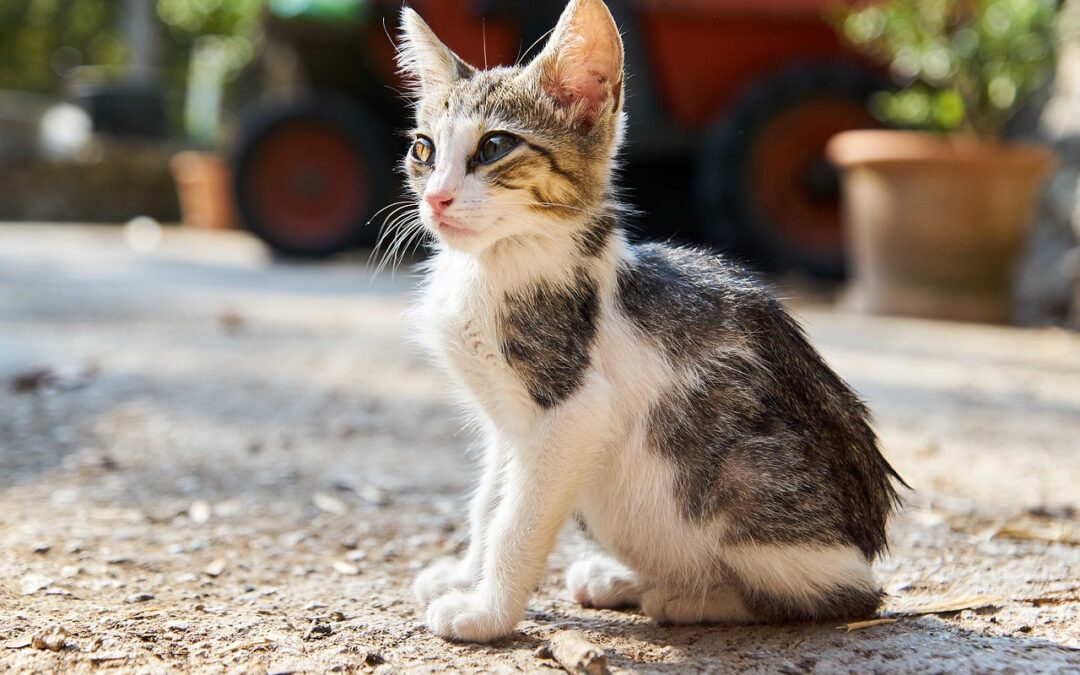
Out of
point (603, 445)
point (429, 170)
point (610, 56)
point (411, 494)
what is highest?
point (610, 56)

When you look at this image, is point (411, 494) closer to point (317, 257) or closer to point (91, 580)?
point (91, 580)

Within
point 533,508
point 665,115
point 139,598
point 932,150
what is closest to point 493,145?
point 533,508

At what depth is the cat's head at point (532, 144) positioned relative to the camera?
1916 mm

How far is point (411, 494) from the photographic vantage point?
2910 mm

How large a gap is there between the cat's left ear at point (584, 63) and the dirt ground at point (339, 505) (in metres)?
1.02

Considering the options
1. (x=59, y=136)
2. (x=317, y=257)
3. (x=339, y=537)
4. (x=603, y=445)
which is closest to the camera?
(x=603, y=445)

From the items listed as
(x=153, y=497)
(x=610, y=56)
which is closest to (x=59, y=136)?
(x=153, y=497)

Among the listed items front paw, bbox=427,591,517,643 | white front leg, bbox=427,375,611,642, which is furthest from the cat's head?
front paw, bbox=427,591,517,643

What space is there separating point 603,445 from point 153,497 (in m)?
1.43

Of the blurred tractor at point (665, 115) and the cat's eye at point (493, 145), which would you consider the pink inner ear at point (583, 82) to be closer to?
the cat's eye at point (493, 145)

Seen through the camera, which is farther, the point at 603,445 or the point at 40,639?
the point at 603,445

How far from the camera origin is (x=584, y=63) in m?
2.00

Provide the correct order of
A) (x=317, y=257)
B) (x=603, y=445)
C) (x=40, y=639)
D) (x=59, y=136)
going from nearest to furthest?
1. (x=40, y=639)
2. (x=603, y=445)
3. (x=317, y=257)
4. (x=59, y=136)

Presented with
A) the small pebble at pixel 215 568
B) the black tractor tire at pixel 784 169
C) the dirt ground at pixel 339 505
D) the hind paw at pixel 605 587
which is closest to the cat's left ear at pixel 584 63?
the hind paw at pixel 605 587
